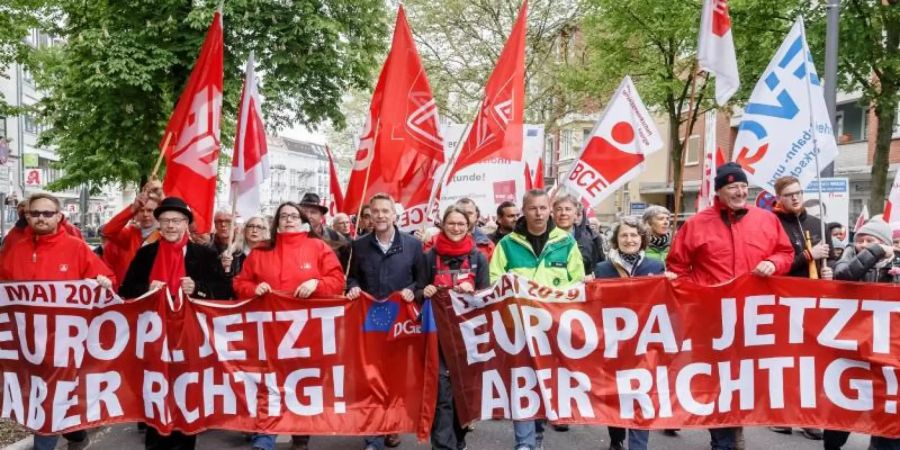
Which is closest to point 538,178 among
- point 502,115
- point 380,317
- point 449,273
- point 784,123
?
point 502,115

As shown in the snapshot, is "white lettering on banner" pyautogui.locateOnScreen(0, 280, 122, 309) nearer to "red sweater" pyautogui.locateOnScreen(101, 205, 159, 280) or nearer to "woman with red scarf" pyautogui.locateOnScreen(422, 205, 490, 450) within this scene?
"red sweater" pyautogui.locateOnScreen(101, 205, 159, 280)

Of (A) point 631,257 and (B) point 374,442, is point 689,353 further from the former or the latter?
(B) point 374,442

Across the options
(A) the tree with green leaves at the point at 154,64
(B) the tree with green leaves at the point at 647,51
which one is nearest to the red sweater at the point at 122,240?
(A) the tree with green leaves at the point at 154,64

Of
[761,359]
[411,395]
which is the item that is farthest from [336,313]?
[761,359]

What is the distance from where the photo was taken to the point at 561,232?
18.6ft

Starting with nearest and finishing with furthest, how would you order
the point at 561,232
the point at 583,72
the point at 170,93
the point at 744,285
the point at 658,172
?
the point at 744,285 → the point at 561,232 → the point at 170,93 → the point at 583,72 → the point at 658,172

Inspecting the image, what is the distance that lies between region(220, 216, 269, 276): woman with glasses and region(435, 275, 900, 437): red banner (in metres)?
1.96

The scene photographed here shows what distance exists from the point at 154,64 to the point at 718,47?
1205cm

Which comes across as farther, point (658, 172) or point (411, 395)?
point (658, 172)

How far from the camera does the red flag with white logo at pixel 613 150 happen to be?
7426 millimetres

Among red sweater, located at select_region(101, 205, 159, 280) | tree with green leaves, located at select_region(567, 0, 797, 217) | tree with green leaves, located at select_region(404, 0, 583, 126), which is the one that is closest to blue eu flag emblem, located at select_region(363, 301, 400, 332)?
red sweater, located at select_region(101, 205, 159, 280)

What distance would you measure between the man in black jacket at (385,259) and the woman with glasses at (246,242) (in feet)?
3.12

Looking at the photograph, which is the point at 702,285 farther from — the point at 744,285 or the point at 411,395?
the point at 411,395

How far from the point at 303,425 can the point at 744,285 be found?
3.09 metres
